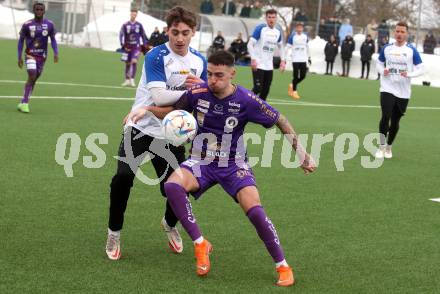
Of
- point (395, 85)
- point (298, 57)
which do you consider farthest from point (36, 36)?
point (298, 57)

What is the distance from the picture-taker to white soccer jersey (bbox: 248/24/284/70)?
21844mm

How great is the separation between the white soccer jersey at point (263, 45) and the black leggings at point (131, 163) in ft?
47.7

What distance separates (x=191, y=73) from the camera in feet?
23.6

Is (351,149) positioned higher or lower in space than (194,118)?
lower

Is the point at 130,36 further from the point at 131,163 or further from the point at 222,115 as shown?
the point at 222,115

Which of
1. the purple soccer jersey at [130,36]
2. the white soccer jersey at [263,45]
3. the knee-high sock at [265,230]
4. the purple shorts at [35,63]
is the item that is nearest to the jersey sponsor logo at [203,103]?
the knee-high sock at [265,230]

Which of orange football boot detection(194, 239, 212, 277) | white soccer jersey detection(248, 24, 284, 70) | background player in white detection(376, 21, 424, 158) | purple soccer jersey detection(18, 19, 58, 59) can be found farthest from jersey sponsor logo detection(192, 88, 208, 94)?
white soccer jersey detection(248, 24, 284, 70)

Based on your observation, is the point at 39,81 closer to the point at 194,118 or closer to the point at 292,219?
the point at 292,219

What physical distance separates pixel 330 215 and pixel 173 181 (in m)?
3.00

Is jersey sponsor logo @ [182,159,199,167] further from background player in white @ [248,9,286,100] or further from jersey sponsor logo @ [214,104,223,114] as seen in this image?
background player in white @ [248,9,286,100]

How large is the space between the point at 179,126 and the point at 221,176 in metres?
0.53

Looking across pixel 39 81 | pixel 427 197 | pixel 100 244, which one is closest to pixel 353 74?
pixel 39 81

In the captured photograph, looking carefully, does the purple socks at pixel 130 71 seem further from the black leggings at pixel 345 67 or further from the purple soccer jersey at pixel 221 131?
the purple soccer jersey at pixel 221 131

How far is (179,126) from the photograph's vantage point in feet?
21.8
